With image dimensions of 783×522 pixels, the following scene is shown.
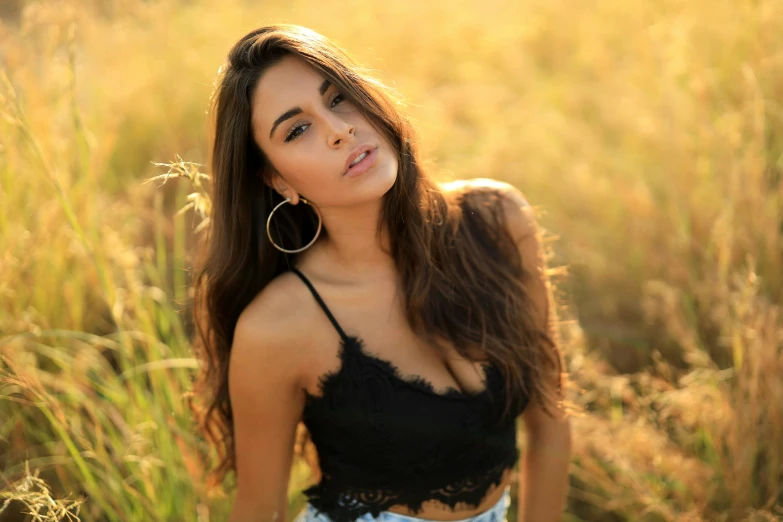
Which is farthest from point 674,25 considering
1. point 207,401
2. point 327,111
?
point 207,401

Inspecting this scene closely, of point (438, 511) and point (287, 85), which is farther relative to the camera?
point (438, 511)

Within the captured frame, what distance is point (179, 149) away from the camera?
4.16m

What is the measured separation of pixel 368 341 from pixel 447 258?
1.07 feet

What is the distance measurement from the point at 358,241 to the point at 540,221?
6.43 feet

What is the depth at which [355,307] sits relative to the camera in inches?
76.8

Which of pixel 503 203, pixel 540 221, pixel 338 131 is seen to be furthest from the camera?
pixel 540 221

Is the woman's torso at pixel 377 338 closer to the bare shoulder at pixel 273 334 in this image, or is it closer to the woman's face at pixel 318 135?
the bare shoulder at pixel 273 334

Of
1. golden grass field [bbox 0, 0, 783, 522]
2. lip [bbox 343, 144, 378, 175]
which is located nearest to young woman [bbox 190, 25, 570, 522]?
lip [bbox 343, 144, 378, 175]

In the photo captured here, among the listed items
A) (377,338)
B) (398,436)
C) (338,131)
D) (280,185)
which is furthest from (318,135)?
(398,436)

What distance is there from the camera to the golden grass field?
2.21 m

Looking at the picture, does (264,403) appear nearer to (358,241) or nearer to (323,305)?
(323,305)

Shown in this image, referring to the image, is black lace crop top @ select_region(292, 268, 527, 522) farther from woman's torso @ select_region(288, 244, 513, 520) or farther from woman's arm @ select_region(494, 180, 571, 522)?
woman's arm @ select_region(494, 180, 571, 522)

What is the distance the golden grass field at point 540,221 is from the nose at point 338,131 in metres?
0.27

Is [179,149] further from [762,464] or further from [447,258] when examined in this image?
[762,464]
